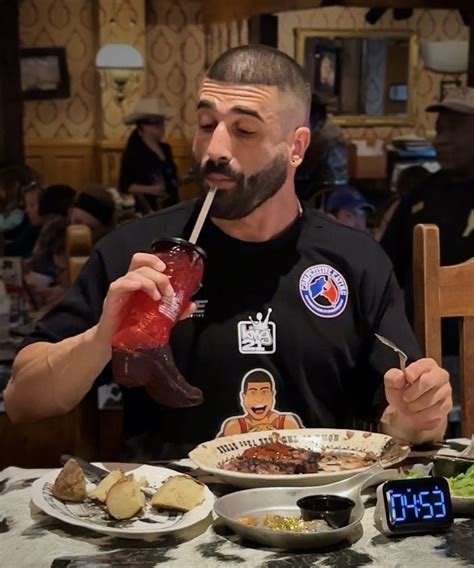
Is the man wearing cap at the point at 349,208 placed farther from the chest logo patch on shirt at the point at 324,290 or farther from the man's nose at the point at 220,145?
the man's nose at the point at 220,145

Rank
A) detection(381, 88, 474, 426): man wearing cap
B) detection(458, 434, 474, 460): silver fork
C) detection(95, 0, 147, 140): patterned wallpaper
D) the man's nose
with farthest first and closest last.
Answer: detection(95, 0, 147, 140): patterned wallpaper
detection(381, 88, 474, 426): man wearing cap
the man's nose
detection(458, 434, 474, 460): silver fork

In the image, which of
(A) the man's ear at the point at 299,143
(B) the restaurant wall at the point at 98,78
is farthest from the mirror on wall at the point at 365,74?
(A) the man's ear at the point at 299,143

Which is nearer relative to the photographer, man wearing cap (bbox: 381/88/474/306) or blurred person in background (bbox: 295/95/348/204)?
man wearing cap (bbox: 381/88/474/306)

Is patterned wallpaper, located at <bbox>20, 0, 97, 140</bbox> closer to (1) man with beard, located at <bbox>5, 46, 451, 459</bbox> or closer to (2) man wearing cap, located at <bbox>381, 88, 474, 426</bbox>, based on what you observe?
(2) man wearing cap, located at <bbox>381, 88, 474, 426</bbox>

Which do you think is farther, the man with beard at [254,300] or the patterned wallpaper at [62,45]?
the patterned wallpaper at [62,45]

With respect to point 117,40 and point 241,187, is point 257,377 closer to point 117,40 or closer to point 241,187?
point 241,187

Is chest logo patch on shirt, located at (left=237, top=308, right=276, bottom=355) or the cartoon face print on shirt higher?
chest logo patch on shirt, located at (left=237, top=308, right=276, bottom=355)

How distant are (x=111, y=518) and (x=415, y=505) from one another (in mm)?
350

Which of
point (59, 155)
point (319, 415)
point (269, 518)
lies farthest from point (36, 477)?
point (59, 155)

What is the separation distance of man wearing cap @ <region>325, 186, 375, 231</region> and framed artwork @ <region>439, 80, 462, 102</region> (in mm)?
509

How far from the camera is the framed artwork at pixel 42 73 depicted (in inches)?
133

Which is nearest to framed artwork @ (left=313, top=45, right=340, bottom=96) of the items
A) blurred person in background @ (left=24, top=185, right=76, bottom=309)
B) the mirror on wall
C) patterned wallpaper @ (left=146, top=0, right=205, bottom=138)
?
the mirror on wall

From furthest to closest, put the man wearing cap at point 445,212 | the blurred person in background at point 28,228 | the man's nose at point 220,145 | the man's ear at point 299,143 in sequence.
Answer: the blurred person in background at point 28,228 → the man wearing cap at point 445,212 → the man's ear at point 299,143 → the man's nose at point 220,145

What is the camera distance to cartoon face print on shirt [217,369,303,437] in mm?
1531
